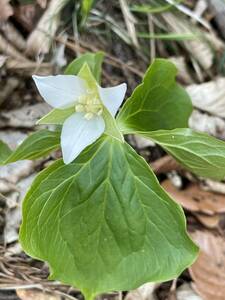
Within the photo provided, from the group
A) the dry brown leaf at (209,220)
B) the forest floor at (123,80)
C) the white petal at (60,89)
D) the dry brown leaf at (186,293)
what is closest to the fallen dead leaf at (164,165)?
the forest floor at (123,80)

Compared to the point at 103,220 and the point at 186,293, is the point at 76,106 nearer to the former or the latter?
the point at 103,220

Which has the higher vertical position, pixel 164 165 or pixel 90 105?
pixel 90 105

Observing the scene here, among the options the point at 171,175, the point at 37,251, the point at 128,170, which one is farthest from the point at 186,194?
the point at 37,251

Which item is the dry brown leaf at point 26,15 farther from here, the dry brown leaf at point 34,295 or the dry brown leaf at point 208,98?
the dry brown leaf at point 34,295

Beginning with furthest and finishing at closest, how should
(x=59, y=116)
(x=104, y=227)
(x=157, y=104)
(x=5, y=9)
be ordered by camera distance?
(x=5, y=9), (x=157, y=104), (x=104, y=227), (x=59, y=116)

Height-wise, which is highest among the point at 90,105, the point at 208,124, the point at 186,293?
the point at 90,105

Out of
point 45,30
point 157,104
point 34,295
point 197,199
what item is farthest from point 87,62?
point 34,295

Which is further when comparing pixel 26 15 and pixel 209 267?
pixel 26 15
